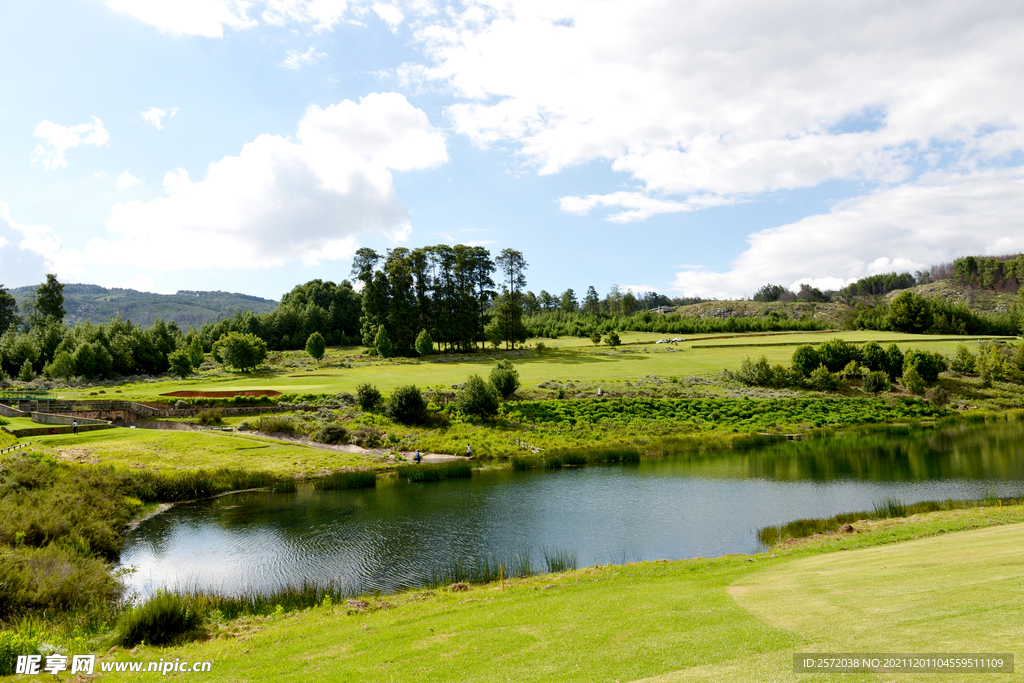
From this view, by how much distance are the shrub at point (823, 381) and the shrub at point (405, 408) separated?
41.9 meters

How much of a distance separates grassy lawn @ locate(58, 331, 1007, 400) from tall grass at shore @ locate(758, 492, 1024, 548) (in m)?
34.4

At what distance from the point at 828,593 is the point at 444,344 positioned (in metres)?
85.5

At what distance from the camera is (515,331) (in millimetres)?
92438

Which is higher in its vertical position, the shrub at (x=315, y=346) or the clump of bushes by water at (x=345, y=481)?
the shrub at (x=315, y=346)

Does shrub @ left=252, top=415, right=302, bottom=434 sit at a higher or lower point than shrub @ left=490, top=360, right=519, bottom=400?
lower

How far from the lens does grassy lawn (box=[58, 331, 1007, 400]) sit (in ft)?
190

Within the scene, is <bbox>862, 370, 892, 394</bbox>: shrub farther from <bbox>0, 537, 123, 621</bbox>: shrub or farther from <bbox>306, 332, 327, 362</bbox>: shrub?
<bbox>306, 332, 327, 362</bbox>: shrub

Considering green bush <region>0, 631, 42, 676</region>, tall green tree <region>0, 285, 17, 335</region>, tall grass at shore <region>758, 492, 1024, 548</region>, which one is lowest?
tall grass at shore <region>758, 492, 1024, 548</region>

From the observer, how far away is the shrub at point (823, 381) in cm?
5731

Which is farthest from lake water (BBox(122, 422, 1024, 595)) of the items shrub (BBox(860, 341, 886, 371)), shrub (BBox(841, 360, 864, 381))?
shrub (BBox(860, 341, 886, 371))

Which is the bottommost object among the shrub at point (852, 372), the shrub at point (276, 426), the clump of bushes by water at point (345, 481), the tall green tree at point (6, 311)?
the clump of bushes by water at point (345, 481)

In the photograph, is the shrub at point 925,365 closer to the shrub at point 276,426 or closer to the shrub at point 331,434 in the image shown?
the shrub at point 331,434

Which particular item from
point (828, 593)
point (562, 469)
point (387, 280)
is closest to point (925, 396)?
point (562, 469)

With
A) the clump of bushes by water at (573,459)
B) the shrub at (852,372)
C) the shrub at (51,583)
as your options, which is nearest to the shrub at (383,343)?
the clump of bushes by water at (573,459)
